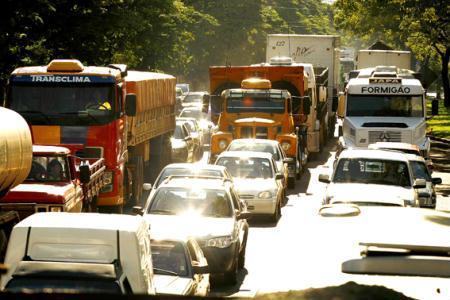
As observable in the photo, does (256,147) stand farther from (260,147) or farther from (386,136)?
(386,136)

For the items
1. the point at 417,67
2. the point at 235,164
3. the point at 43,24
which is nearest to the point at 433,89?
the point at 417,67

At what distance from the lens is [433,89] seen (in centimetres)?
15138

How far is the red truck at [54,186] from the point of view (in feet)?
63.1

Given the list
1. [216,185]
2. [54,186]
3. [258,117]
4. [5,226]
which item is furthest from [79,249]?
[258,117]

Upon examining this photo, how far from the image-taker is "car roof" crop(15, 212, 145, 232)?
9.95 meters

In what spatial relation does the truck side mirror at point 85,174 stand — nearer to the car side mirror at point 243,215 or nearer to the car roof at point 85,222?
the car side mirror at point 243,215

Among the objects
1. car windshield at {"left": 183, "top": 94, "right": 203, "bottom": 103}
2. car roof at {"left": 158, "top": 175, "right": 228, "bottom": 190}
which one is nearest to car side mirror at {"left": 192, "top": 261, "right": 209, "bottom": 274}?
car roof at {"left": 158, "top": 175, "right": 228, "bottom": 190}

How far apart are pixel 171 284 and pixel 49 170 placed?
8.97 meters

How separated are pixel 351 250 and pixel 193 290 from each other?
5.73m

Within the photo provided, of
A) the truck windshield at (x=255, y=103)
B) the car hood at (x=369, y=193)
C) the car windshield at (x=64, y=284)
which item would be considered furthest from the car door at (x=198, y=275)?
the truck windshield at (x=255, y=103)

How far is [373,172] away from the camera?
22281 millimetres

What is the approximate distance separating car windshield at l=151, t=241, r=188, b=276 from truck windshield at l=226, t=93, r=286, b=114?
22905mm

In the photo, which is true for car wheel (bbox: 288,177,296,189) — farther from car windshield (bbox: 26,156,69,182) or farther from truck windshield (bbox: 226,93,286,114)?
car windshield (bbox: 26,156,69,182)

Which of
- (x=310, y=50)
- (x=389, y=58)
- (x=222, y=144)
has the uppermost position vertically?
(x=310, y=50)
